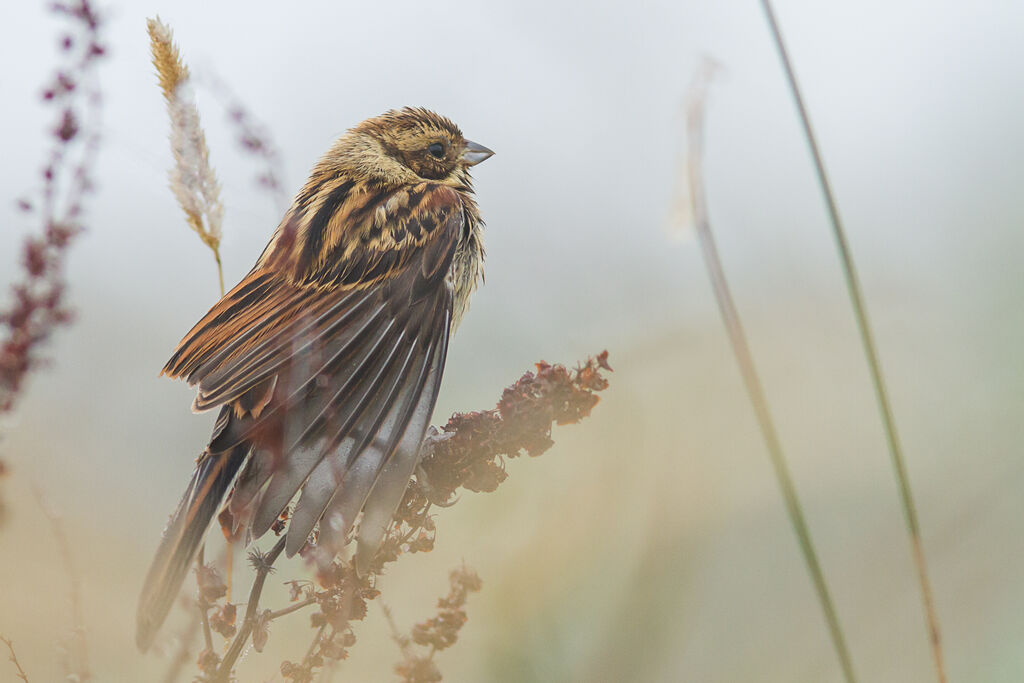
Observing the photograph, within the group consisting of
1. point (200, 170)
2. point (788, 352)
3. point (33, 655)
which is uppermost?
point (788, 352)

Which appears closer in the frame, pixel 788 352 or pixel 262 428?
pixel 262 428

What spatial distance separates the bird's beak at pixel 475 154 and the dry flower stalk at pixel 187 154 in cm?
245

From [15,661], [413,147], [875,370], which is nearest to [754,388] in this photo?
[875,370]

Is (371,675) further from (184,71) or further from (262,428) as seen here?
(184,71)

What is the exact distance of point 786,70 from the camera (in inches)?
66.2

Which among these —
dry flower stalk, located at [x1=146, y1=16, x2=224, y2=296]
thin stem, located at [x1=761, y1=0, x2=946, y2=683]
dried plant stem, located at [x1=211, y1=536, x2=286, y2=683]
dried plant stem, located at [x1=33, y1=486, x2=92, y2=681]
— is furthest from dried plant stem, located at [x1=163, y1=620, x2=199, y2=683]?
thin stem, located at [x1=761, y1=0, x2=946, y2=683]

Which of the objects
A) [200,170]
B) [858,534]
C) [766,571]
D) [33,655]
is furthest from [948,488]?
[33,655]

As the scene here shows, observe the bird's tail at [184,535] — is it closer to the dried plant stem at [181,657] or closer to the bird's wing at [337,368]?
the bird's wing at [337,368]

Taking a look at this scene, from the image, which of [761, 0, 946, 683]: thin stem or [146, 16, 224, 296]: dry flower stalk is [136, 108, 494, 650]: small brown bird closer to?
[146, 16, 224, 296]: dry flower stalk

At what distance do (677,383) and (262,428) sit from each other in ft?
4.10

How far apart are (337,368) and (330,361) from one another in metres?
0.04

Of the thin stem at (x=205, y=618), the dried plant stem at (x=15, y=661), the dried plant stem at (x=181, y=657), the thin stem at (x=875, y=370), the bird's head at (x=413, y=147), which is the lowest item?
the dried plant stem at (x=181, y=657)

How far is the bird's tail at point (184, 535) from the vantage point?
1803mm

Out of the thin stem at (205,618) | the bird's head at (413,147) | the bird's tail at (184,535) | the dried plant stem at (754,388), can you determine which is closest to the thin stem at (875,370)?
the dried plant stem at (754,388)
